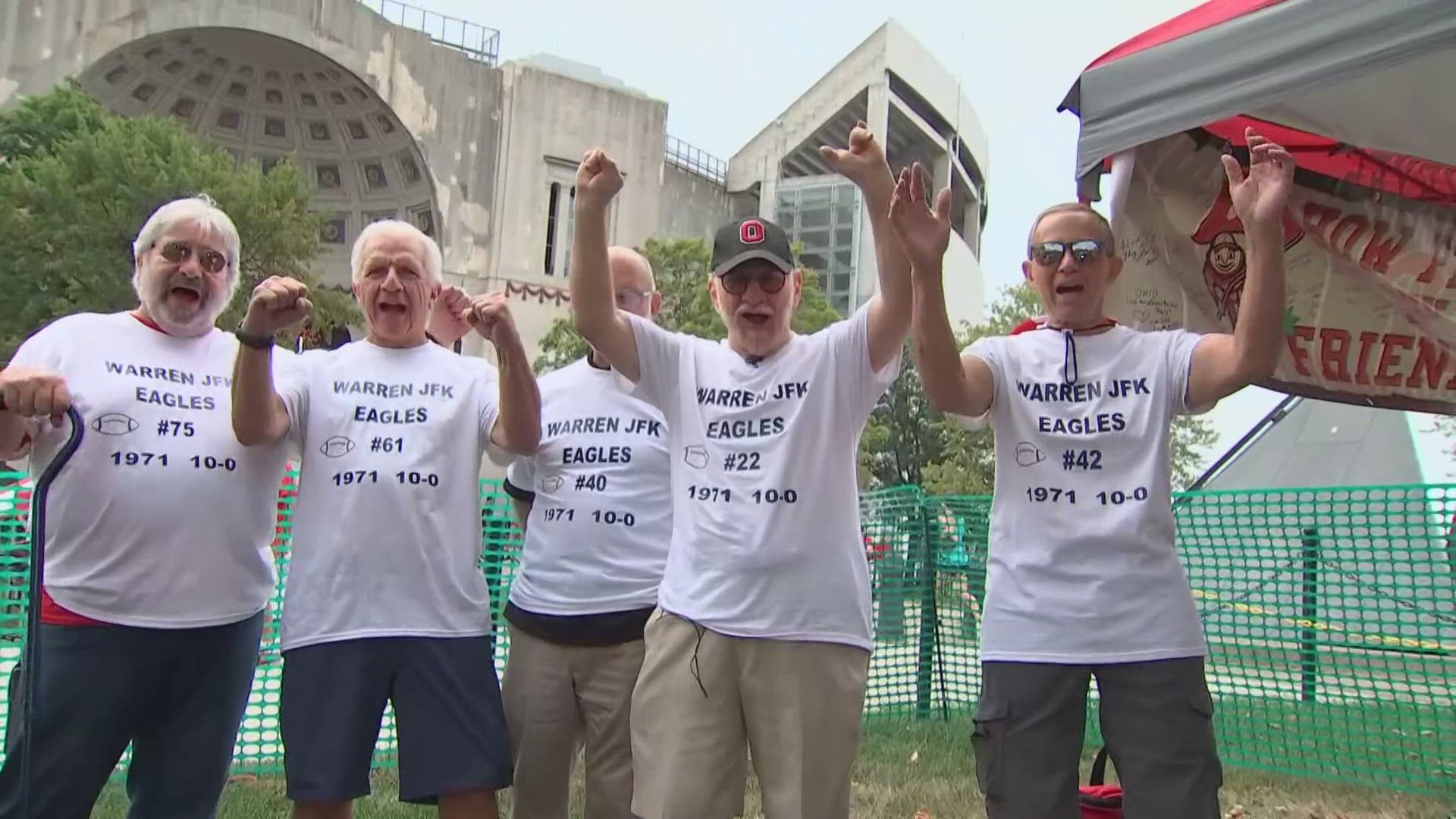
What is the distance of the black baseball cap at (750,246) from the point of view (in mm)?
2748

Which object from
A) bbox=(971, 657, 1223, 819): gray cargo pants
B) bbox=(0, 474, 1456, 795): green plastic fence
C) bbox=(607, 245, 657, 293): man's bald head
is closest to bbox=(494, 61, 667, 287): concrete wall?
bbox=(0, 474, 1456, 795): green plastic fence

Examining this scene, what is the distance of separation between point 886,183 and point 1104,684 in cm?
128

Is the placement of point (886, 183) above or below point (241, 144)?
below

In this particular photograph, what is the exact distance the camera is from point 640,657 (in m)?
3.06

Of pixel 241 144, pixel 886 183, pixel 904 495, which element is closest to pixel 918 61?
pixel 241 144

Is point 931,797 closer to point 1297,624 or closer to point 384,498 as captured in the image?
point 1297,624

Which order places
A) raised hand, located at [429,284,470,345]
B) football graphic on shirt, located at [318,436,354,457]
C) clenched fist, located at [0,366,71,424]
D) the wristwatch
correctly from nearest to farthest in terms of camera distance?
clenched fist, located at [0,366,71,424] < the wristwatch < football graphic on shirt, located at [318,436,354,457] < raised hand, located at [429,284,470,345]

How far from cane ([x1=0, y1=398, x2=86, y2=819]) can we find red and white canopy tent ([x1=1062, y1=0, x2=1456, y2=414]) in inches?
103

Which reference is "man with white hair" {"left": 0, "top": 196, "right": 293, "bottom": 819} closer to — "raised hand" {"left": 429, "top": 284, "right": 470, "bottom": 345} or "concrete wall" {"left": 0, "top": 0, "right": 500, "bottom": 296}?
"raised hand" {"left": 429, "top": 284, "right": 470, "bottom": 345}

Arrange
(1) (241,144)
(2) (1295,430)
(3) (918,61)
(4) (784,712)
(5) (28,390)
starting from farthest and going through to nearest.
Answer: (3) (918,61) → (1) (241,144) → (2) (1295,430) → (4) (784,712) → (5) (28,390)

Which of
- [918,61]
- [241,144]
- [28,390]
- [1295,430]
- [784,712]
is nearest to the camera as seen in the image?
[28,390]

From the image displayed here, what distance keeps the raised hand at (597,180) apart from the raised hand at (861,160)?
532 millimetres

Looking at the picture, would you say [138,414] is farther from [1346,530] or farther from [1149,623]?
[1346,530]

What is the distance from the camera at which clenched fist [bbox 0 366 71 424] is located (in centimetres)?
233
